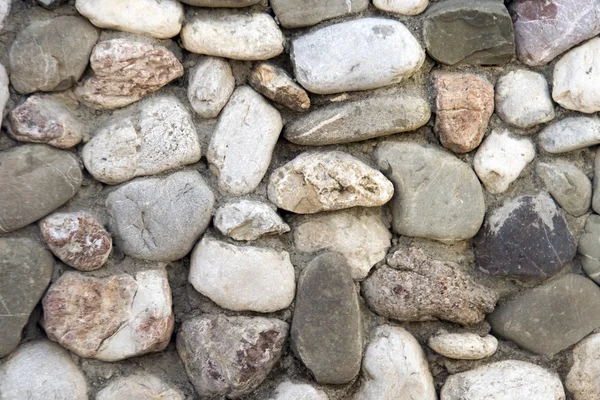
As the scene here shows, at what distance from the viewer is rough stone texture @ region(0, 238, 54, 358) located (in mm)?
1005

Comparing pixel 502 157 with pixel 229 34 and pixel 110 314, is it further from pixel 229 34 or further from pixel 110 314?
pixel 110 314

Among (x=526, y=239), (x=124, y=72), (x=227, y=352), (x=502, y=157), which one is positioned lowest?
(x=227, y=352)

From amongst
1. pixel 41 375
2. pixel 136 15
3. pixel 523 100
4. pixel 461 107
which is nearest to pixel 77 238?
pixel 41 375

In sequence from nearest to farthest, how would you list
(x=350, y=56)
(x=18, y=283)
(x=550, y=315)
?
(x=18, y=283) < (x=350, y=56) < (x=550, y=315)

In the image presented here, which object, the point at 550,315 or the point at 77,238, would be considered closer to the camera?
the point at 77,238

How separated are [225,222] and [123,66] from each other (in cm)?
30

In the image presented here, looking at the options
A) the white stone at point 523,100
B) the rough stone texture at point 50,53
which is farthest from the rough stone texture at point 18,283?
the white stone at point 523,100

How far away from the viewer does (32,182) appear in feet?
3.34

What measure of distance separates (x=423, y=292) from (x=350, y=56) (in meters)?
0.44

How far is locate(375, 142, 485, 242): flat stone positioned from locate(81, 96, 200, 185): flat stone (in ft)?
1.17

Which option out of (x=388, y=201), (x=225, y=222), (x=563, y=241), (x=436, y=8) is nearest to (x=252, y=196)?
(x=225, y=222)

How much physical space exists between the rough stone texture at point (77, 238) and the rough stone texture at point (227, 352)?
199 millimetres

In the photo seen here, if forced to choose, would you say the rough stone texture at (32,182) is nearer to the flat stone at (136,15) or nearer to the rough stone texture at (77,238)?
the rough stone texture at (77,238)

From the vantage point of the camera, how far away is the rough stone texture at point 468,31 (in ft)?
3.78
